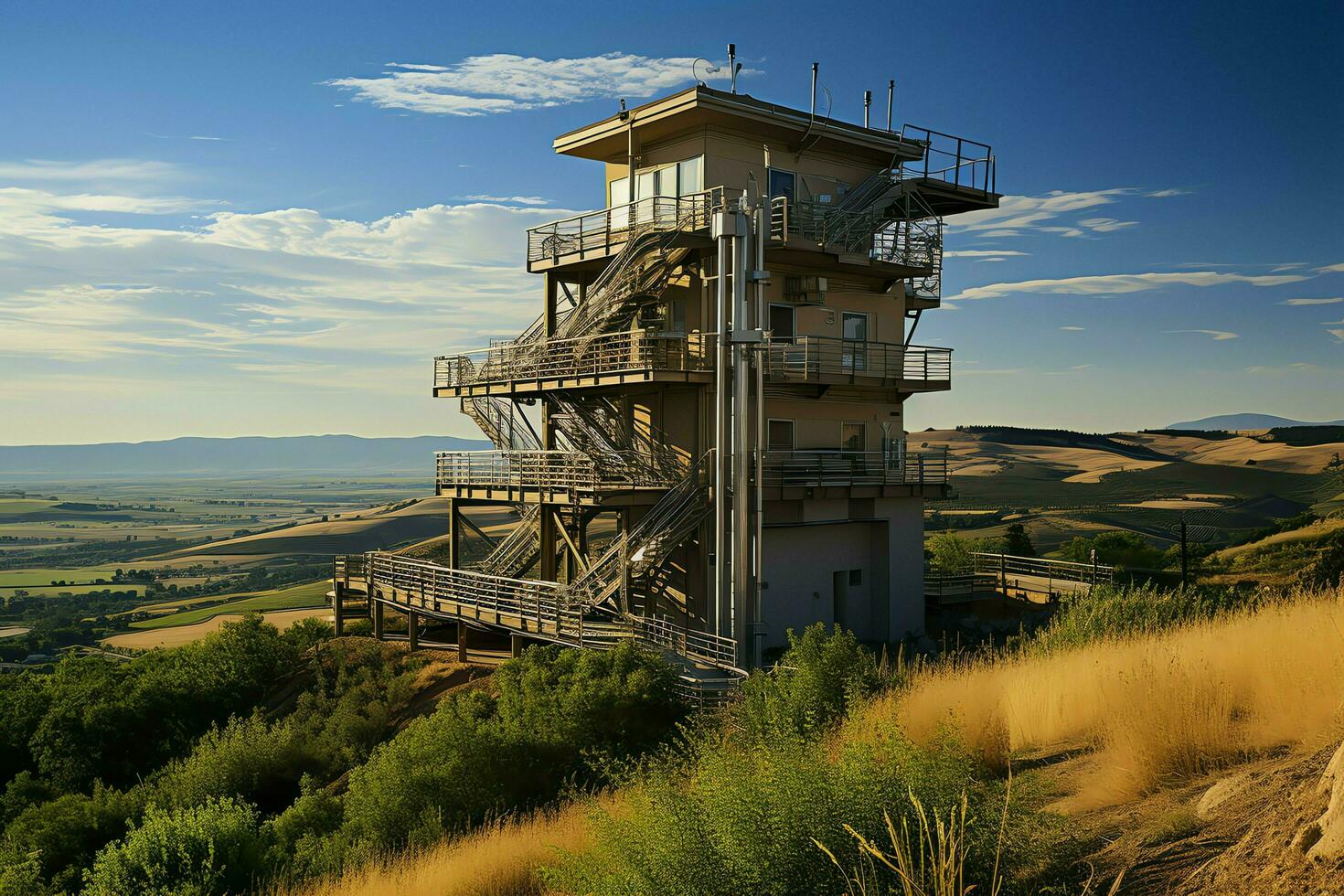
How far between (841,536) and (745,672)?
1140 cm

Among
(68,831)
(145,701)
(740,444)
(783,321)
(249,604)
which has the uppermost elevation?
(783,321)

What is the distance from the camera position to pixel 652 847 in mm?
7520

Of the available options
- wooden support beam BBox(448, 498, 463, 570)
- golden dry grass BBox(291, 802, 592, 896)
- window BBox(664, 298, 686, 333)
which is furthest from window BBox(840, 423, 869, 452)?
golden dry grass BBox(291, 802, 592, 896)

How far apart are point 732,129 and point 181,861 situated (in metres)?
24.0

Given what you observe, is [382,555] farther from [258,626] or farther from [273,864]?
[273,864]

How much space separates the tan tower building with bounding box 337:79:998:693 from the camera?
27.3 m

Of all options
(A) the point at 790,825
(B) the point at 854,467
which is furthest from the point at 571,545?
(A) the point at 790,825

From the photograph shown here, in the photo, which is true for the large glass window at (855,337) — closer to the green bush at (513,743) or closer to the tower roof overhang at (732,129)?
the tower roof overhang at (732,129)

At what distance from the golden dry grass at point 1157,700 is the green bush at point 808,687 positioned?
166 cm

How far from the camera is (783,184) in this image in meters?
31.9

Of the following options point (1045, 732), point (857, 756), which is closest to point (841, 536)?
point (1045, 732)

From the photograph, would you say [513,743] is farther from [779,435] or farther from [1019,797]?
[779,435]

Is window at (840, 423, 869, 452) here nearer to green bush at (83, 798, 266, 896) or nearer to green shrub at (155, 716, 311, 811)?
green shrub at (155, 716, 311, 811)

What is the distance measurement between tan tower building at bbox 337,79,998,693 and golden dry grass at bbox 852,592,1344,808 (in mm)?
12634
